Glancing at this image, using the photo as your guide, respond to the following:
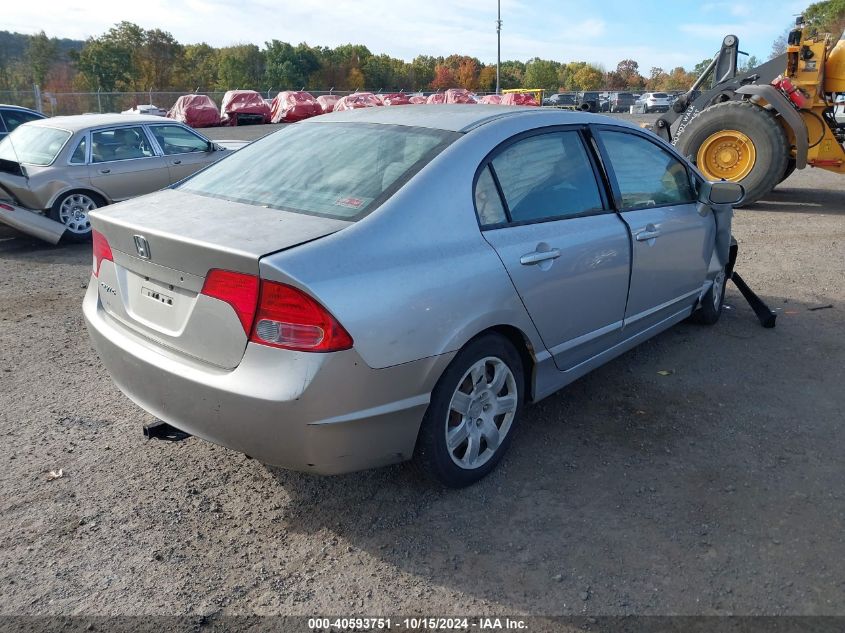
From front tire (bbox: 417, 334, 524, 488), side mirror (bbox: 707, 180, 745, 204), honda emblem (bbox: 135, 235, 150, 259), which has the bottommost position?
front tire (bbox: 417, 334, 524, 488)

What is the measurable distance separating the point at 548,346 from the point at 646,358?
169 cm

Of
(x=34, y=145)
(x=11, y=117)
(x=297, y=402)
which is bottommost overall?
(x=297, y=402)

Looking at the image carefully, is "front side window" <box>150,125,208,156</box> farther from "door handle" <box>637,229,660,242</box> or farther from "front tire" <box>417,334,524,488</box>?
"front tire" <box>417,334,524,488</box>

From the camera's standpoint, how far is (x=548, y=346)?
137 inches

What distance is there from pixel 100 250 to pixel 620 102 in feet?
179

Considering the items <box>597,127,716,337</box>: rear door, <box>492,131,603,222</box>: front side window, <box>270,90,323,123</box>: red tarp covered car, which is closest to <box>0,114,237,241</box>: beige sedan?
<box>492,131,603,222</box>: front side window

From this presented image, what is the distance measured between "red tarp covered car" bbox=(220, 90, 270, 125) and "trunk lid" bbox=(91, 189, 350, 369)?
3149 cm

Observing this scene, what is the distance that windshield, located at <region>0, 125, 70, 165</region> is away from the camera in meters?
8.62

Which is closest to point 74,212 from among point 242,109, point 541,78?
point 242,109

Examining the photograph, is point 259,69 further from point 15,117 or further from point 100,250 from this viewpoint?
point 100,250

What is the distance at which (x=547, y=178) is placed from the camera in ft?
11.8

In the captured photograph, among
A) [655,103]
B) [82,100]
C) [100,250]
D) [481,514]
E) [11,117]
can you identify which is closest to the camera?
[481,514]

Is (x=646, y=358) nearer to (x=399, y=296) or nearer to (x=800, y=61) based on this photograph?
(x=399, y=296)

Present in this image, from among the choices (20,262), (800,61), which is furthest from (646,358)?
(800,61)
